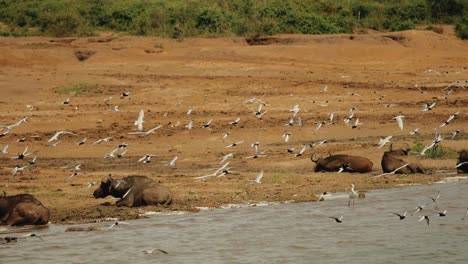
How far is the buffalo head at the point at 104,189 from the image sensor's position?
14.6 meters

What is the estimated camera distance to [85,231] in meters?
12.8

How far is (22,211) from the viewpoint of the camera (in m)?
13.0

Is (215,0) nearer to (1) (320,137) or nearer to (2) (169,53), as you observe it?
(2) (169,53)

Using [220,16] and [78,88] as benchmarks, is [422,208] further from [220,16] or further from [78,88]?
[220,16]

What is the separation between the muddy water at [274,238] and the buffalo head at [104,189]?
113 centimetres

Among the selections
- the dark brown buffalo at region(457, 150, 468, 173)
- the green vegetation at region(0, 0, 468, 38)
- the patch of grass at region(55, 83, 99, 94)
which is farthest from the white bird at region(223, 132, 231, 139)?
the green vegetation at region(0, 0, 468, 38)

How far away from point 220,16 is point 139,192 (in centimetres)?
2531

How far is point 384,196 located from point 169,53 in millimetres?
17719

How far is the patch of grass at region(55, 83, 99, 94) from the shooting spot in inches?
1059

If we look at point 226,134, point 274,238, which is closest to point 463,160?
point 226,134

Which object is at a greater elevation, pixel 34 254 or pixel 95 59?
pixel 34 254

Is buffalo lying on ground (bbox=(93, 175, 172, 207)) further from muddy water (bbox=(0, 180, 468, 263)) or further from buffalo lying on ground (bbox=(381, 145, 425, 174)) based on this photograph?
buffalo lying on ground (bbox=(381, 145, 425, 174))

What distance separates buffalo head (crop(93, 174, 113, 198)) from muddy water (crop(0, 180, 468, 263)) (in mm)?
1134

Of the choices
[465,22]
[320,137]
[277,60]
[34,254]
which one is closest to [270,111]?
[320,137]
